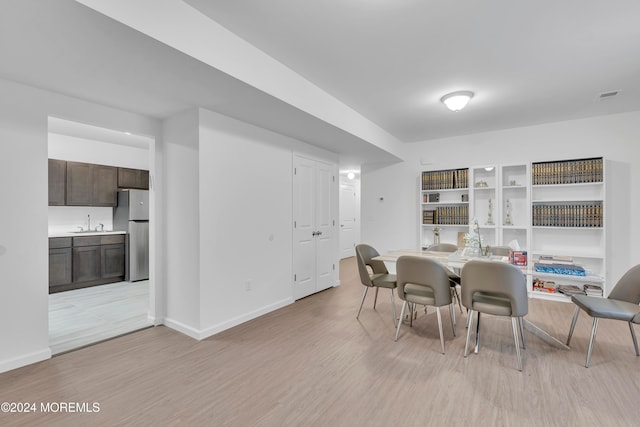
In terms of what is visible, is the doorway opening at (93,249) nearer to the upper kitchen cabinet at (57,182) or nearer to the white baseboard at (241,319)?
the upper kitchen cabinet at (57,182)

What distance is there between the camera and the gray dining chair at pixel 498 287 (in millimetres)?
2379

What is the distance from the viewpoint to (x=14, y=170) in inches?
98.0

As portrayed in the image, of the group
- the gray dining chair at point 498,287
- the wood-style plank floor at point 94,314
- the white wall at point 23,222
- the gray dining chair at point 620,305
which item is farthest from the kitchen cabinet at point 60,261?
the gray dining chair at point 620,305

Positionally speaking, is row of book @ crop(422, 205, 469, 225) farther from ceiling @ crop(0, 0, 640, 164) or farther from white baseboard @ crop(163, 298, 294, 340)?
white baseboard @ crop(163, 298, 294, 340)

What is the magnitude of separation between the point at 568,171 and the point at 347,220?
543cm

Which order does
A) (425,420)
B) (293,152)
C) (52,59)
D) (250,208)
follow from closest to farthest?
1. (425,420)
2. (52,59)
3. (250,208)
4. (293,152)

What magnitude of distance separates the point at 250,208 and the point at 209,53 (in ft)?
5.91

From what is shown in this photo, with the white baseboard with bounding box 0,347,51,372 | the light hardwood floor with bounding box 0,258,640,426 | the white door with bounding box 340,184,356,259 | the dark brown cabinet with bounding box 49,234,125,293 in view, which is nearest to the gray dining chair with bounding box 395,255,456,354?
the light hardwood floor with bounding box 0,258,640,426

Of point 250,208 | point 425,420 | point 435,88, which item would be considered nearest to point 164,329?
point 250,208

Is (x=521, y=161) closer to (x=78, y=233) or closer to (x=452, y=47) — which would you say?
(x=452, y=47)

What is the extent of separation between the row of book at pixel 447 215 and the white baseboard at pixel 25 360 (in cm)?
524

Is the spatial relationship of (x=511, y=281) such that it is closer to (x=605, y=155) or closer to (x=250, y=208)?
(x=250, y=208)

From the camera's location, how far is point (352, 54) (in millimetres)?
2637

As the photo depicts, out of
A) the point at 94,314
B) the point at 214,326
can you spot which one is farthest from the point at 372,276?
the point at 94,314
